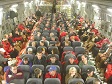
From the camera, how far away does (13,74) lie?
314 inches

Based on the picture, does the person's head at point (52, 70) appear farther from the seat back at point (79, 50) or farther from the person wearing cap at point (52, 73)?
the seat back at point (79, 50)

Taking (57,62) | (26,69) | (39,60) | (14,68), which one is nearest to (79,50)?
(57,62)

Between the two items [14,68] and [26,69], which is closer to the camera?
[14,68]

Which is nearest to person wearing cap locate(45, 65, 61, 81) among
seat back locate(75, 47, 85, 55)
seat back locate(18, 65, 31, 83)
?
seat back locate(18, 65, 31, 83)

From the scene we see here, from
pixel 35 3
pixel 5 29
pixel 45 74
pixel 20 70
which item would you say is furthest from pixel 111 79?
pixel 35 3

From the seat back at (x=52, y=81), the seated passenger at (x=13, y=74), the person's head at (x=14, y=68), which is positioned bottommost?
the seat back at (x=52, y=81)

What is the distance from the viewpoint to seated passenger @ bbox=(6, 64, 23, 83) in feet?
25.8

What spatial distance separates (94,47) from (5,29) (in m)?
7.31

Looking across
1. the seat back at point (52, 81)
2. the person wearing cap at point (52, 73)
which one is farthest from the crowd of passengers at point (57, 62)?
the seat back at point (52, 81)

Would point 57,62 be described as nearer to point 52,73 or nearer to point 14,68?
point 52,73

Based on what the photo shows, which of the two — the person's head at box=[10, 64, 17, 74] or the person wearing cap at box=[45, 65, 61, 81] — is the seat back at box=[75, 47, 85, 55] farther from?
the person's head at box=[10, 64, 17, 74]

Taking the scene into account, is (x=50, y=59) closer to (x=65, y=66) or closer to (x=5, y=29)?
(x=65, y=66)

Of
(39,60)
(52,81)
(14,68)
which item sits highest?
(14,68)

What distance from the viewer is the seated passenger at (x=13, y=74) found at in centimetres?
785
